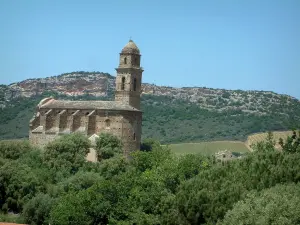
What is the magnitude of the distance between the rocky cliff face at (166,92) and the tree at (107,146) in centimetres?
9153

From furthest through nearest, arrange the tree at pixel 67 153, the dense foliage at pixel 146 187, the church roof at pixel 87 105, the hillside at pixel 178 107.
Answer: the hillside at pixel 178 107 < the church roof at pixel 87 105 < the tree at pixel 67 153 < the dense foliage at pixel 146 187

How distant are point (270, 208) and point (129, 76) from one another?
150 ft

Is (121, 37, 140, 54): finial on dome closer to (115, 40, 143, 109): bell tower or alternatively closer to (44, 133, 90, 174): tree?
(115, 40, 143, 109): bell tower

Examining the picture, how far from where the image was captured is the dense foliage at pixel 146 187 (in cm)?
3086

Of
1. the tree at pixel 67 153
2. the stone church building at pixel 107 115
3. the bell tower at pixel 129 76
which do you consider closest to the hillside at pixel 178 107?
the stone church building at pixel 107 115

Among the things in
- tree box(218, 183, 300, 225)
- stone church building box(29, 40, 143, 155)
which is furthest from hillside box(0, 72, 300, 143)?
tree box(218, 183, 300, 225)

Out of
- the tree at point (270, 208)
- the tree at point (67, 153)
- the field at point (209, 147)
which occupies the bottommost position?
the tree at point (270, 208)

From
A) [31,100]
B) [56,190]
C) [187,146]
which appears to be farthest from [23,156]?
[31,100]

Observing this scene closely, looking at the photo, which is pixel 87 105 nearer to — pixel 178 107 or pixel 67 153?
pixel 67 153

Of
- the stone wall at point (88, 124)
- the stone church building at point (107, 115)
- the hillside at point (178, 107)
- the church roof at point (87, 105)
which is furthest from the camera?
the hillside at point (178, 107)

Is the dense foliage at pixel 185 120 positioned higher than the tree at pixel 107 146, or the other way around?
the dense foliage at pixel 185 120

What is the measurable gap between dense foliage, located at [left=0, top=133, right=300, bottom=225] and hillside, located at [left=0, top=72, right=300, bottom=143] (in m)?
54.3

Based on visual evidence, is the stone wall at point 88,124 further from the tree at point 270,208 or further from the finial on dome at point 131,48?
the tree at point 270,208

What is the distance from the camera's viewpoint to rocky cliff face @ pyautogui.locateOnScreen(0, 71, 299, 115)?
160m
